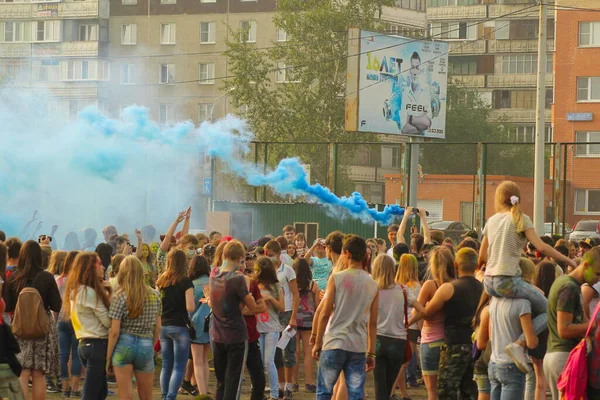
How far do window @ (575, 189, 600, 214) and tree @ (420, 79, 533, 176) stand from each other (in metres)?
13.2

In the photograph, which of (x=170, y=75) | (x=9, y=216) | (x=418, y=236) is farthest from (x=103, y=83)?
(x=418, y=236)

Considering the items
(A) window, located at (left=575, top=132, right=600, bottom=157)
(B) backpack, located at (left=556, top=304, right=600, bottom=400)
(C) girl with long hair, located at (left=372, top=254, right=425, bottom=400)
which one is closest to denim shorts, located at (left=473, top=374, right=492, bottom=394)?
(C) girl with long hair, located at (left=372, top=254, right=425, bottom=400)

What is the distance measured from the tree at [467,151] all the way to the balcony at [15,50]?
2680cm

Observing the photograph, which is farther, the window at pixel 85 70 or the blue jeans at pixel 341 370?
the window at pixel 85 70

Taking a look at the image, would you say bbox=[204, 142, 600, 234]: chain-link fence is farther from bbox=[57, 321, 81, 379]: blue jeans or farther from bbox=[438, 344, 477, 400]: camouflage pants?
bbox=[438, 344, 477, 400]: camouflage pants

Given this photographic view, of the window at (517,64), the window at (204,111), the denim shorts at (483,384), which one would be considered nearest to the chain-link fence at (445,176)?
the window at (517,64)

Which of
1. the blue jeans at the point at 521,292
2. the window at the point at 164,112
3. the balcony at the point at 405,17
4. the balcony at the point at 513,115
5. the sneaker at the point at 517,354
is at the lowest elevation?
the sneaker at the point at 517,354

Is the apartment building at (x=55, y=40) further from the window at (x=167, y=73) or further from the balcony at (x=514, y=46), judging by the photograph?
the balcony at (x=514, y=46)

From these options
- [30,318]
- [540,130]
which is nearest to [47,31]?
[540,130]

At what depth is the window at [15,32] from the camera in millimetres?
77562

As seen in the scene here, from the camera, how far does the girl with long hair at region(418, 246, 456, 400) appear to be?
11.4 meters

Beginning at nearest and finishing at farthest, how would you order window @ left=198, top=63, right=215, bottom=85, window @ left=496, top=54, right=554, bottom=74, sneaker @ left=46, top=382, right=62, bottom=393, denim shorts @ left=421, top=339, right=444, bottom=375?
denim shorts @ left=421, top=339, right=444, bottom=375 < sneaker @ left=46, top=382, right=62, bottom=393 < window @ left=198, top=63, right=215, bottom=85 < window @ left=496, top=54, right=554, bottom=74

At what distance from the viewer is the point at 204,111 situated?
73.9 meters

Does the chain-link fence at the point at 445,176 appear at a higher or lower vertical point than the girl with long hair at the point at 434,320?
higher
